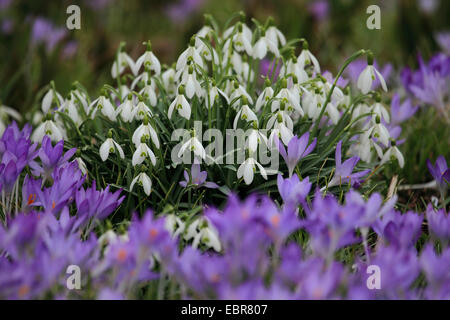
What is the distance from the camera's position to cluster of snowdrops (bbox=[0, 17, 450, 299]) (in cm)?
150

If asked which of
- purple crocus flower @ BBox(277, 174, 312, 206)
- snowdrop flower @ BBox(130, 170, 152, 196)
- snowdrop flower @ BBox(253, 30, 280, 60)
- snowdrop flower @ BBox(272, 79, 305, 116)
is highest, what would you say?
snowdrop flower @ BBox(253, 30, 280, 60)

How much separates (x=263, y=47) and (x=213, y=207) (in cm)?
73

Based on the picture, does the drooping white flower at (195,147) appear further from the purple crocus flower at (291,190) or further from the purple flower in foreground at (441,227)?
the purple flower in foreground at (441,227)

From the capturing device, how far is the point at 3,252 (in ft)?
6.14

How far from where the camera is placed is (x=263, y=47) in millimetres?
2350

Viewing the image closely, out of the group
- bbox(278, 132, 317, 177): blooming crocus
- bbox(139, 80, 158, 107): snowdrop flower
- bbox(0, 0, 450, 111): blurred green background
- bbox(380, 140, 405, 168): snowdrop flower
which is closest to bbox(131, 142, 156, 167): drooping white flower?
bbox(139, 80, 158, 107): snowdrop flower

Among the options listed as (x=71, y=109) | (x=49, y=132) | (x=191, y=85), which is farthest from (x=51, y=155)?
(x=191, y=85)

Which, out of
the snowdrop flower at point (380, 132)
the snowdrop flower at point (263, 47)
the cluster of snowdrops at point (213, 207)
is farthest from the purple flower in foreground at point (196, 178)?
the snowdrop flower at point (380, 132)

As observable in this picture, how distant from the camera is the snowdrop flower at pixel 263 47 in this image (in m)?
2.35

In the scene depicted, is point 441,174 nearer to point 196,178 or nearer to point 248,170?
point 248,170

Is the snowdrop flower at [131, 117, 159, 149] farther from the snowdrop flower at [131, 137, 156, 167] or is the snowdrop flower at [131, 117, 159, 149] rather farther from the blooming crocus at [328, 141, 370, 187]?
the blooming crocus at [328, 141, 370, 187]
